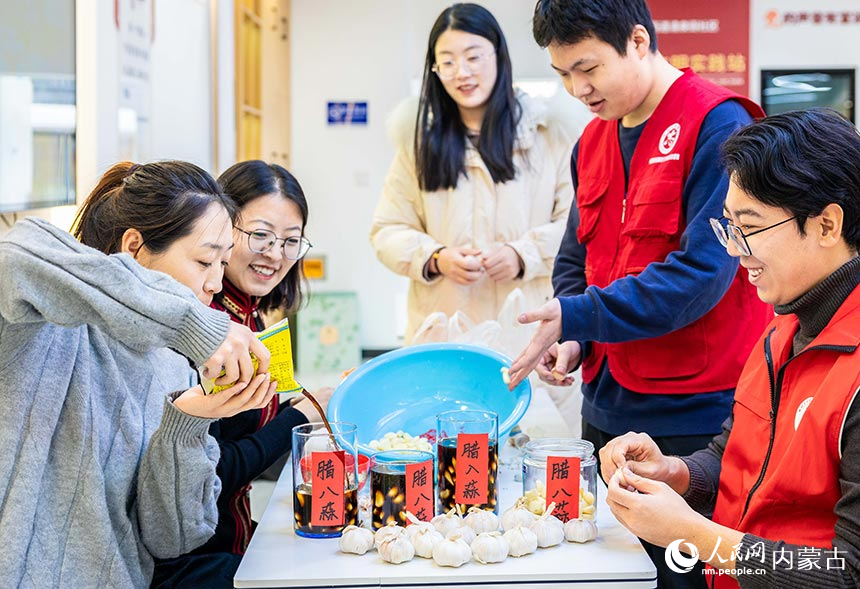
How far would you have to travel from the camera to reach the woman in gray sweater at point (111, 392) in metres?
1.18

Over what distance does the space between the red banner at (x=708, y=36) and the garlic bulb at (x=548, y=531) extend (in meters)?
5.14

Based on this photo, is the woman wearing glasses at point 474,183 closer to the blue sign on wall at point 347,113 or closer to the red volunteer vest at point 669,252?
the red volunteer vest at point 669,252

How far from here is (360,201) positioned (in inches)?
262

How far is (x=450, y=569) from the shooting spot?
4.66ft

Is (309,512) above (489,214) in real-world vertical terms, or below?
below

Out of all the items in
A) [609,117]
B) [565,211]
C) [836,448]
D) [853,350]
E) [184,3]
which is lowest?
[836,448]

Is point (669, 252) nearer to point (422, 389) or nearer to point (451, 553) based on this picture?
point (422, 389)

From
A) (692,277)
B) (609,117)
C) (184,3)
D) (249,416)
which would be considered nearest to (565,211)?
(609,117)

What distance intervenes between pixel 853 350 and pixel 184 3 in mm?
3422

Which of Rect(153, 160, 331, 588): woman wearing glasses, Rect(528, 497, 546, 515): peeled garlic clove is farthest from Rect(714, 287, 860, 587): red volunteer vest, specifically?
Rect(153, 160, 331, 588): woman wearing glasses

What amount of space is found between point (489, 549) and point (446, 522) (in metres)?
0.12

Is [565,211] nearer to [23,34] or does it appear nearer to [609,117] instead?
[609,117]

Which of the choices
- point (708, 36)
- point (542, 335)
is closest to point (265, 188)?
point (542, 335)

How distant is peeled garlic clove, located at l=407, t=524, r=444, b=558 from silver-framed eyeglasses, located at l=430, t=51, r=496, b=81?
1806 millimetres
